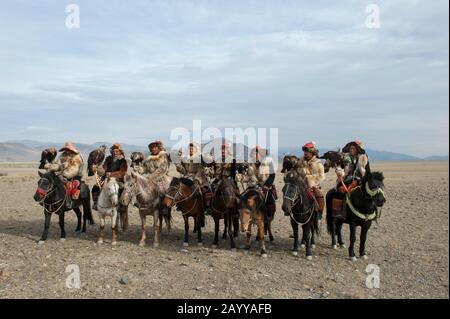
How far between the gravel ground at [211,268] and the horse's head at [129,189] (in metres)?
1.36

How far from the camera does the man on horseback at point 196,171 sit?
12609 millimetres

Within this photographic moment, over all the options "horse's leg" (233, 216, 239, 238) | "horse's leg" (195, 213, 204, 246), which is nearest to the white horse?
"horse's leg" (195, 213, 204, 246)

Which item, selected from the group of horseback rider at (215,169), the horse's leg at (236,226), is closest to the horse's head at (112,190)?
the group of horseback rider at (215,169)

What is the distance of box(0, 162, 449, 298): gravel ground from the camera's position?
8.75 meters

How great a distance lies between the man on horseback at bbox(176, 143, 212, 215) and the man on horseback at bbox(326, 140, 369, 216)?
3769mm

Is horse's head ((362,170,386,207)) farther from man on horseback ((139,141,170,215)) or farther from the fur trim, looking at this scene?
the fur trim

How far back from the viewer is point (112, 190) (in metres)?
12.0

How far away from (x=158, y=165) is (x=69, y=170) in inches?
106

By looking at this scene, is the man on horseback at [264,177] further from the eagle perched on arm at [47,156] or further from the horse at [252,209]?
the eagle perched on arm at [47,156]

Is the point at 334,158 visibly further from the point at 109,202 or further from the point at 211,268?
the point at 109,202

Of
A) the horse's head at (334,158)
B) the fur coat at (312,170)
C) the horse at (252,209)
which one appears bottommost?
the horse at (252,209)

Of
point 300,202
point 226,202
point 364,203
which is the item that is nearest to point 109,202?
point 226,202
